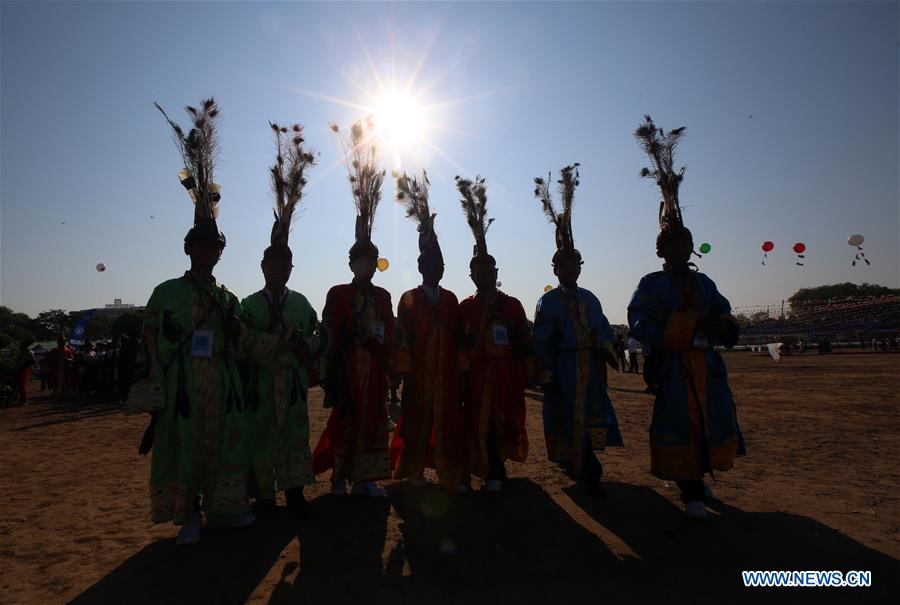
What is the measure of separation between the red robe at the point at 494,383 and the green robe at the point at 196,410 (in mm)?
1874

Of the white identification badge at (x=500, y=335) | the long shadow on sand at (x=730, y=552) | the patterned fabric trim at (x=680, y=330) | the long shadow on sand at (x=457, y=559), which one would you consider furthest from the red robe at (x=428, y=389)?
the patterned fabric trim at (x=680, y=330)

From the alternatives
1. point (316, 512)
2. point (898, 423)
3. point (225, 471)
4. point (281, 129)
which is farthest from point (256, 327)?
point (898, 423)

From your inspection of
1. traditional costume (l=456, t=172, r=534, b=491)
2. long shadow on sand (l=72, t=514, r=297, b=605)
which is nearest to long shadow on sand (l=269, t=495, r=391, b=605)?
long shadow on sand (l=72, t=514, r=297, b=605)

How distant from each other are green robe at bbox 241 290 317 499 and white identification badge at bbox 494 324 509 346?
5.59ft

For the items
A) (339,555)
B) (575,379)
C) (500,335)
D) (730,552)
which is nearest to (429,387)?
(500,335)

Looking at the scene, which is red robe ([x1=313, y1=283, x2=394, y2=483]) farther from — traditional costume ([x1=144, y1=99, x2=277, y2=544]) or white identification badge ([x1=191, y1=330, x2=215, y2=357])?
white identification badge ([x1=191, y1=330, x2=215, y2=357])

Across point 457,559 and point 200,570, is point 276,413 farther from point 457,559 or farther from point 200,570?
point 457,559

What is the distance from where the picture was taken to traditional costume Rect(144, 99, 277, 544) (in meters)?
3.36

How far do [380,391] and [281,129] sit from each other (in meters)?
2.56

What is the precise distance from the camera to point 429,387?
4.67 meters

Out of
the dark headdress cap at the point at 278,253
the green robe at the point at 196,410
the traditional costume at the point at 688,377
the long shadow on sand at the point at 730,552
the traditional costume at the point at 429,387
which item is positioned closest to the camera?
the long shadow on sand at the point at 730,552

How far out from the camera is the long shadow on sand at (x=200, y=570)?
8.78 ft

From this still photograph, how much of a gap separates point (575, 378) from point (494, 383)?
72cm

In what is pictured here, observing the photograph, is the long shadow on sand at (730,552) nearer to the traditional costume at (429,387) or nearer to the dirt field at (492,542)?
the dirt field at (492,542)
